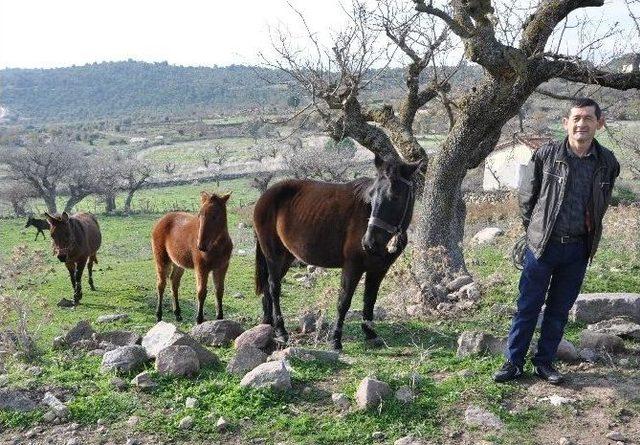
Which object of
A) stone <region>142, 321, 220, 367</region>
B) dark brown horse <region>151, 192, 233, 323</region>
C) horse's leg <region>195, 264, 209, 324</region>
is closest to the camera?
stone <region>142, 321, 220, 367</region>

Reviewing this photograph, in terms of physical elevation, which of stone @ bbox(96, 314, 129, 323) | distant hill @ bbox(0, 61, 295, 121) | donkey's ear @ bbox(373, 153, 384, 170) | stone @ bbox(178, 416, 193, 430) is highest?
distant hill @ bbox(0, 61, 295, 121)

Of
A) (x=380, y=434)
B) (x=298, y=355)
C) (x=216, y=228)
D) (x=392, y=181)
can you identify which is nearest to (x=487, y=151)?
(x=392, y=181)

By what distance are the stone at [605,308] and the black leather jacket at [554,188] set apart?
2.64 metres

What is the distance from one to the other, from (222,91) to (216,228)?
116 m

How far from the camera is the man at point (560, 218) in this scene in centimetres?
482

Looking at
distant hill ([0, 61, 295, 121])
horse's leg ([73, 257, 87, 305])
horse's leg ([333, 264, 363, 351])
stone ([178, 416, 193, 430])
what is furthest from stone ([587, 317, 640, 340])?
distant hill ([0, 61, 295, 121])

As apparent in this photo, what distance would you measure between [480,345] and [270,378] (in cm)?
224

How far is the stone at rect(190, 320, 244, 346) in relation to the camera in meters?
7.16

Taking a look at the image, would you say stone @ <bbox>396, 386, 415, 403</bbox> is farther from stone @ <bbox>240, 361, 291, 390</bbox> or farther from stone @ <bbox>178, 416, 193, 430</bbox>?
stone @ <bbox>178, 416, 193, 430</bbox>

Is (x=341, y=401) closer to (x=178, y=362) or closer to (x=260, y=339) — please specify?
(x=178, y=362)

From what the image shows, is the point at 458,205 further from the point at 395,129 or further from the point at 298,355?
the point at 298,355

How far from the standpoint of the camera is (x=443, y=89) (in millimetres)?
10070

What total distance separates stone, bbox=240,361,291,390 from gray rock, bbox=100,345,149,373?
1249 millimetres

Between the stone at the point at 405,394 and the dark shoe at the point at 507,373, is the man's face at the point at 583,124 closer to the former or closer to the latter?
the dark shoe at the point at 507,373
